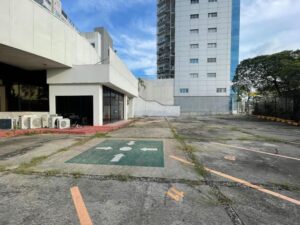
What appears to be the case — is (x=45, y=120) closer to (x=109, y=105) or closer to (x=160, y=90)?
(x=109, y=105)

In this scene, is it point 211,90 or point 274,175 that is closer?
point 274,175

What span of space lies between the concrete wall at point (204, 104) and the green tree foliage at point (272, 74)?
10579 mm

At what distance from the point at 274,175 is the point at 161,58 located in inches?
2406

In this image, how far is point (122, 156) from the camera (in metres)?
5.69

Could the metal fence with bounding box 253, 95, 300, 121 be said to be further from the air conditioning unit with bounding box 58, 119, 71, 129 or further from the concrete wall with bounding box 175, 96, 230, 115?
the air conditioning unit with bounding box 58, 119, 71, 129

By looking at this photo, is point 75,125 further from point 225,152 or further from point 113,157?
point 225,152

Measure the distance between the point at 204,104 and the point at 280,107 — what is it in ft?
67.5

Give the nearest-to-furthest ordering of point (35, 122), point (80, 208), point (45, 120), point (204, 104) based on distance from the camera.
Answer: point (80, 208)
point (35, 122)
point (45, 120)
point (204, 104)

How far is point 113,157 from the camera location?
5.57m

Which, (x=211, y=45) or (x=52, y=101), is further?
(x=211, y=45)

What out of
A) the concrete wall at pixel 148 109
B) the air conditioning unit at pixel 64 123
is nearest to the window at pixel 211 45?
the concrete wall at pixel 148 109

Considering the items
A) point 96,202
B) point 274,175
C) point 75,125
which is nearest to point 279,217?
point 274,175

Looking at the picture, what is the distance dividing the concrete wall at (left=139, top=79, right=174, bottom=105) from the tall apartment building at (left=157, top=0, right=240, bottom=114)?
1.45 meters

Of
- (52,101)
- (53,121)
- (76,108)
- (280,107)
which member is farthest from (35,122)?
(280,107)
